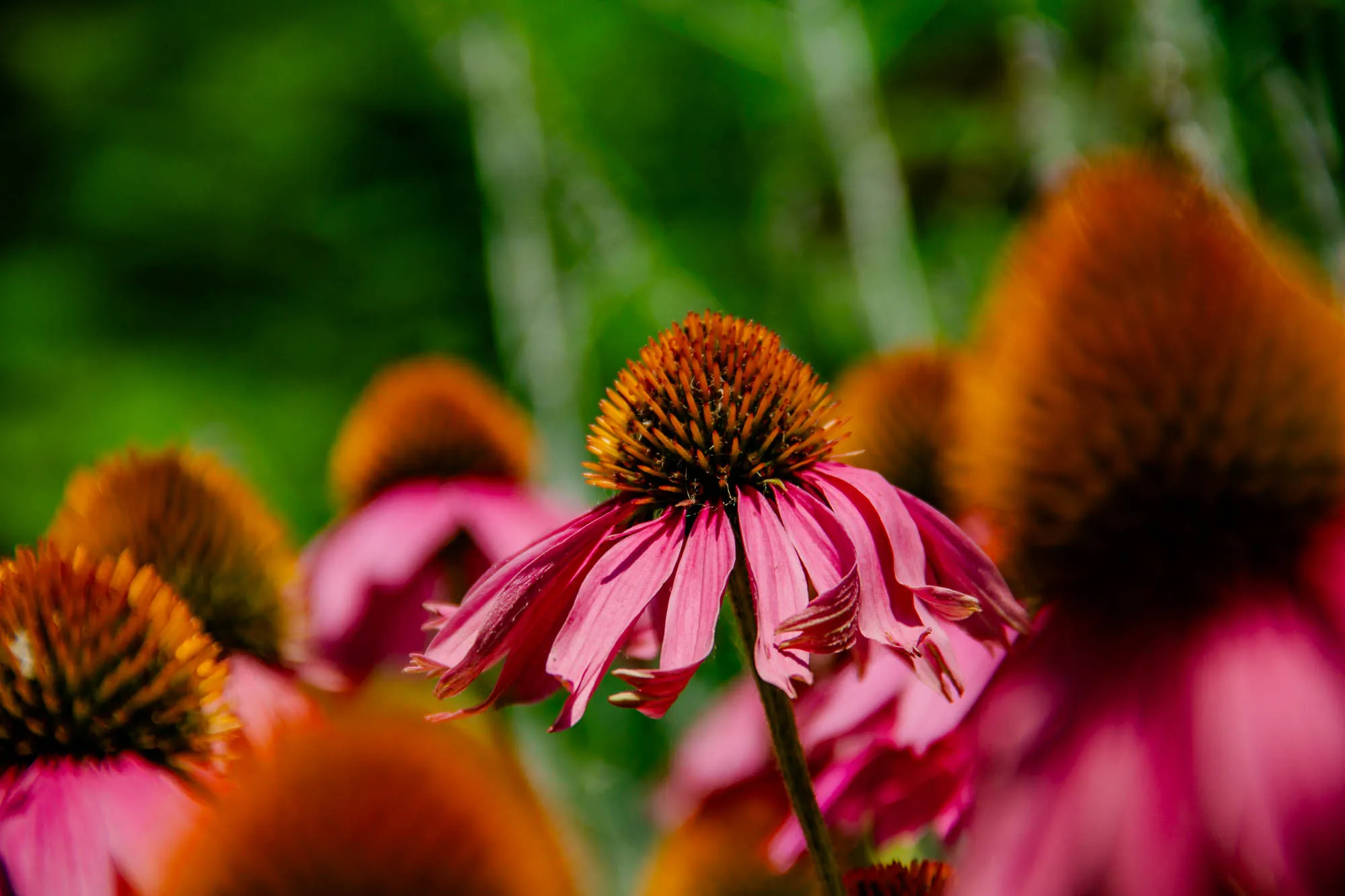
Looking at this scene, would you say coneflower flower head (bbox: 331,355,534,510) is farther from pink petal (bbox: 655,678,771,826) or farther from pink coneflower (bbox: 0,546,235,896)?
pink coneflower (bbox: 0,546,235,896)

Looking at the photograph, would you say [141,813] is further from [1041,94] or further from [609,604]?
[1041,94]

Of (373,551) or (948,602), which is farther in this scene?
(373,551)

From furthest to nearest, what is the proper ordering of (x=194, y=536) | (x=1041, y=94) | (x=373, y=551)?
(x=1041, y=94) < (x=373, y=551) < (x=194, y=536)

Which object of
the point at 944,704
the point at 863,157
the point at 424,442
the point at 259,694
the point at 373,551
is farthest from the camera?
the point at 863,157

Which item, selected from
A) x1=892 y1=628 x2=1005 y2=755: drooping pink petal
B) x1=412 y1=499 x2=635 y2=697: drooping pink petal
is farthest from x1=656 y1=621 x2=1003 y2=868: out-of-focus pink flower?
x1=412 y1=499 x2=635 y2=697: drooping pink petal

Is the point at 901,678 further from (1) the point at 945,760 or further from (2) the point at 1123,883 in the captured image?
(2) the point at 1123,883

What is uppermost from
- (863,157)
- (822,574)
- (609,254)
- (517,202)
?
(517,202)

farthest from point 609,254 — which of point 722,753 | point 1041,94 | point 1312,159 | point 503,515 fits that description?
point 722,753

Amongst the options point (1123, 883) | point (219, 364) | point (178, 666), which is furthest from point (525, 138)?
point (1123, 883)
